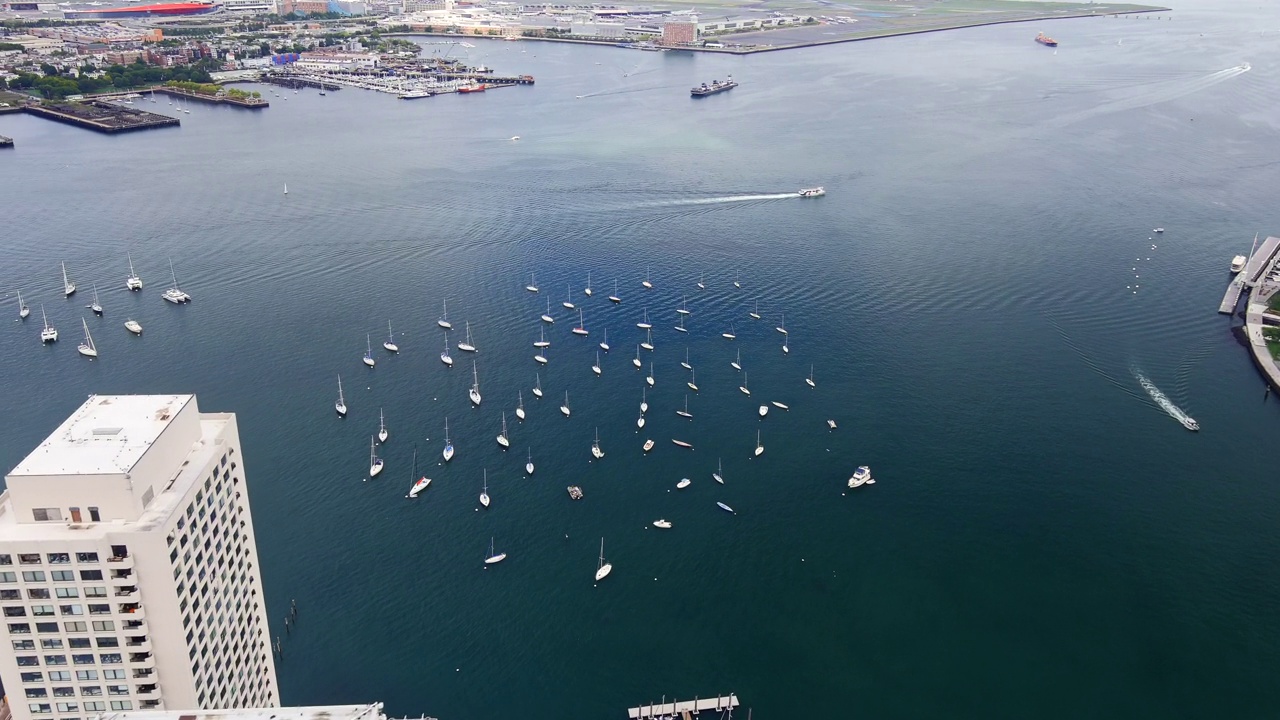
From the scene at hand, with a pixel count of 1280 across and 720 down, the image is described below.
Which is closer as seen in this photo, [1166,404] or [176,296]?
[1166,404]

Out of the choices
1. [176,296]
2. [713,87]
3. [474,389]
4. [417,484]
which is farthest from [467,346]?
[713,87]

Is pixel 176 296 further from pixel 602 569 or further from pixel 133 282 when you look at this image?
pixel 602 569

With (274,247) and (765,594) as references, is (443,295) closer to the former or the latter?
(274,247)

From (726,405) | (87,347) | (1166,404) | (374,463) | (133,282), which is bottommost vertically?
(1166,404)

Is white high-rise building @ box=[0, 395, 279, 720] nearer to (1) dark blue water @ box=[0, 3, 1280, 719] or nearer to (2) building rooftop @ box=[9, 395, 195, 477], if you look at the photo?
(2) building rooftop @ box=[9, 395, 195, 477]

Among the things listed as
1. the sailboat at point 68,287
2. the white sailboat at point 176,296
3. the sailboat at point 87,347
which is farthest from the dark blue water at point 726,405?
the sailboat at point 87,347

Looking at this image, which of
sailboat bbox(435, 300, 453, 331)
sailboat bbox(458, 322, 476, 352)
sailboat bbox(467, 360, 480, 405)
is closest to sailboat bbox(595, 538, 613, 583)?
sailboat bbox(467, 360, 480, 405)
